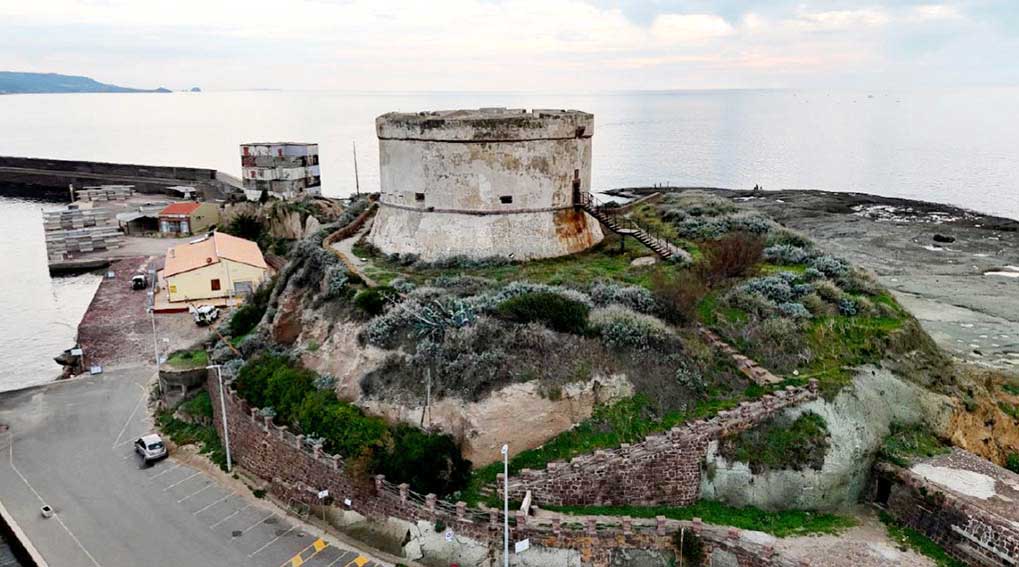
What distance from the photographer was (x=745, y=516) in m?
17.1

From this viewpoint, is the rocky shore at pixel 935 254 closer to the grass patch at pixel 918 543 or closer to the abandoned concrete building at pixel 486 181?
the grass patch at pixel 918 543

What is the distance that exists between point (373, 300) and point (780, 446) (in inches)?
520

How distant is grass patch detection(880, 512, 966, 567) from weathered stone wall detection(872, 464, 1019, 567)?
0.12 metres

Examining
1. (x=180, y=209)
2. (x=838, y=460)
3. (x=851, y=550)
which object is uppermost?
(x=180, y=209)

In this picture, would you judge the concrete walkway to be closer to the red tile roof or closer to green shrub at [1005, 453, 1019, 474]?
green shrub at [1005, 453, 1019, 474]

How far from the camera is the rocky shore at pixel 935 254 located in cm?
3509

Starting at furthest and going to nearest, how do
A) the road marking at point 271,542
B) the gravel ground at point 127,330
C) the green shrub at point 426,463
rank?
the gravel ground at point 127,330 → the road marking at point 271,542 → the green shrub at point 426,463

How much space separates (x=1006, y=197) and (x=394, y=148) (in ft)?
275

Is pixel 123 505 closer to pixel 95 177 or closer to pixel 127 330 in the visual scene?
pixel 127 330

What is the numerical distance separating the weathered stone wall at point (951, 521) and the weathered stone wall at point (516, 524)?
408cm

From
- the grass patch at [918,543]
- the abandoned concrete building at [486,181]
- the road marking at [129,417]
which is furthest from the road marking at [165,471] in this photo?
the grass patch at [918,543]

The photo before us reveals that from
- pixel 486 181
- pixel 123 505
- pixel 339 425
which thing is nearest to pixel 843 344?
pixel 486 181

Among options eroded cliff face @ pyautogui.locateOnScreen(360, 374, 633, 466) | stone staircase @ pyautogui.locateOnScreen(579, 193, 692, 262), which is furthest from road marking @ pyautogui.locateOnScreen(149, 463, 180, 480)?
stone staircase @ pyautogui.locateOnScreen(579, 193, 692, 262)

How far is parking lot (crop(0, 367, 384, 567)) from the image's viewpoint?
18141 millimetres
